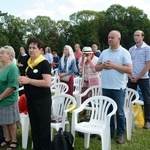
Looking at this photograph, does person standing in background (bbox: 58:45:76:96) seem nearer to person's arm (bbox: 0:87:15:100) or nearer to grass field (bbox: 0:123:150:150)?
grass field (bbox: 0:123:150:150)

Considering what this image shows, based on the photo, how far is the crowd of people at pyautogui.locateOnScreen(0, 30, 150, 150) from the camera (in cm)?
362

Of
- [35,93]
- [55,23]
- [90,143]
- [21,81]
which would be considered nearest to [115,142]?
[90,143]

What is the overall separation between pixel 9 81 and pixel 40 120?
0.85m

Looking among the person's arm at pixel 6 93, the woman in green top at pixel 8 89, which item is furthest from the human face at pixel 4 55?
the person's arm at pixel 6 93

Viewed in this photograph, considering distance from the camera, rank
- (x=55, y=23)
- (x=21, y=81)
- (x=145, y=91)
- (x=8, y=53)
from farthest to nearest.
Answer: (x=55, y=23) → (x=145, y=91) → (x=8, y=53) → (x=21, y=81)

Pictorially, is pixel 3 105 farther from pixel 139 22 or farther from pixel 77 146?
pixel 139 22

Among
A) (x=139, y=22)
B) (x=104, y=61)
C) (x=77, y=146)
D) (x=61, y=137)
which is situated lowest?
(x=77, y=146)

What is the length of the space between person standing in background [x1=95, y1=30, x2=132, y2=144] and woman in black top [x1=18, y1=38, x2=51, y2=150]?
1272 mm

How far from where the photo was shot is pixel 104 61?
15.2 ft

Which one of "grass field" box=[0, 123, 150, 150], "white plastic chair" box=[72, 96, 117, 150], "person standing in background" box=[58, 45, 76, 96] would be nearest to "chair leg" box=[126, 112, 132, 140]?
"grass field" box=[0, 123, 150, 150]

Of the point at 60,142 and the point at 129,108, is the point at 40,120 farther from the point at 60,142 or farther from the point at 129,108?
the point at 129,108

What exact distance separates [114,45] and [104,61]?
322 millimetres

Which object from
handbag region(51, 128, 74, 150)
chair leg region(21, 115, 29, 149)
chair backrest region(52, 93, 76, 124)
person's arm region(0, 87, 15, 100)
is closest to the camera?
handbag region(51, 128, 74, 150)

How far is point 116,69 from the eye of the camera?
443 cm
